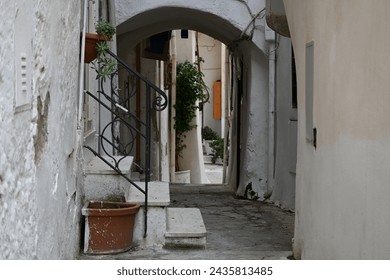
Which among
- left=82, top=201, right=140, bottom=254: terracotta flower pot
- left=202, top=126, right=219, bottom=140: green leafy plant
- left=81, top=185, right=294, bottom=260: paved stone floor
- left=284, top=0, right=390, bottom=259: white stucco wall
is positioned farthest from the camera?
left=202, top=126, right=219, bottom=140: green leafy plant

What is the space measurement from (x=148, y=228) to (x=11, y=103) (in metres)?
3.15

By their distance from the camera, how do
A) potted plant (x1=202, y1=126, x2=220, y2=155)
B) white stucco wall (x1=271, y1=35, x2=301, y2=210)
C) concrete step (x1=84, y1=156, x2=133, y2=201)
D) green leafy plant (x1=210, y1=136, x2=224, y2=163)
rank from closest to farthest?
concrete step (x1=84, y1=156, x2=133, y2=201), white stucco wall (x1=271, y1=35, x2=301, y2=210), green leafy plant (x1=210, y1=136, x2=224, y2=163), potted plant (x1=202, y1=126, x2=220, y2=155)

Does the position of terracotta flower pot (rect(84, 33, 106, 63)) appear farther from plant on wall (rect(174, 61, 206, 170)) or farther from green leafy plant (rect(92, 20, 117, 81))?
plant on wall (rect(174, 61, 206, 170))

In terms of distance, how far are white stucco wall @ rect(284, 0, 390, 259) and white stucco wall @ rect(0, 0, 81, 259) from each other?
1485 mm

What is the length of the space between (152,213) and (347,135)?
2.18 metres

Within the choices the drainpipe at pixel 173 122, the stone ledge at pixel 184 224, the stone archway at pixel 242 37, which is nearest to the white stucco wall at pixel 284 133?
the stone archway at pixel 242 37

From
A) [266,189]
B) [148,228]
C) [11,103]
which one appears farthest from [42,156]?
[266,189]

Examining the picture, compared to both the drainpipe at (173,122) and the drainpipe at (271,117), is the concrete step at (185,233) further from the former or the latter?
the drainpipe at (173,122)

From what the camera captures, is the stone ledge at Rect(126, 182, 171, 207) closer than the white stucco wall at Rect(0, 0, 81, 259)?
No

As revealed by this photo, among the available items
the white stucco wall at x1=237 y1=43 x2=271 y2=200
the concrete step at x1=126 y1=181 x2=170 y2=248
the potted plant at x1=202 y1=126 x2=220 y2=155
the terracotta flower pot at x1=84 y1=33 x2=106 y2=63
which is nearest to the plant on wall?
the white stucco wall at x1=237 y1=43 x2=271 y2=200

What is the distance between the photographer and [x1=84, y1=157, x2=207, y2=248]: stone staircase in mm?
5406

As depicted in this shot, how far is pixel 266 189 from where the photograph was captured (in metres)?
10.0

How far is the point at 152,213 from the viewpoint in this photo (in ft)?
18.1

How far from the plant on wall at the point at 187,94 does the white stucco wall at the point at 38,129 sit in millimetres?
11723
